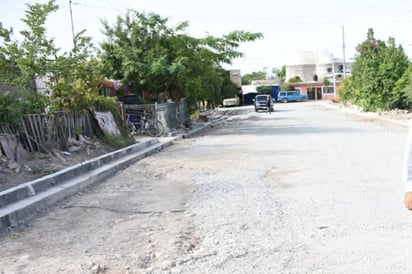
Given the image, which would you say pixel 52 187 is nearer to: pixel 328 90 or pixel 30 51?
pixel 30 51

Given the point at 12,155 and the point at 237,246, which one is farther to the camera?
the point at 12,155

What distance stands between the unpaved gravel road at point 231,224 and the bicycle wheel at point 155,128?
11.6 m

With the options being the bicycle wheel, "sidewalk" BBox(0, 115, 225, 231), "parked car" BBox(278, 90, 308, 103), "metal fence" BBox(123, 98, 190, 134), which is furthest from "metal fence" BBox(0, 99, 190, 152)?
"parked car" BBox(278, 90, 308, 103)

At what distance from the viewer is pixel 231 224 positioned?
21.0 ft

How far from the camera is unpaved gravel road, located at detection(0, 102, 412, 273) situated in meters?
4.98

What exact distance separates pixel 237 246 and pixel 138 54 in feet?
67.8

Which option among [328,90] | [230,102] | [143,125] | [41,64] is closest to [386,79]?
[143,125]

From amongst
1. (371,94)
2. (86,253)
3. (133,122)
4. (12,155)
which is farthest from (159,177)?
(371,94)

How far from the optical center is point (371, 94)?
33844 mm

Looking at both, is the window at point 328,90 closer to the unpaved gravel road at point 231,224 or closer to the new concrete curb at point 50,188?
the new concrete curb at point 50,188

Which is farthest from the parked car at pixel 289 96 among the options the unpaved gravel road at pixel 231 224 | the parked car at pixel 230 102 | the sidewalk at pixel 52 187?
the unpaved gravel road at pixel 231 224

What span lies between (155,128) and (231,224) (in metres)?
17.3

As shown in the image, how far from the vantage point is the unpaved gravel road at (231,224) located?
196 inches

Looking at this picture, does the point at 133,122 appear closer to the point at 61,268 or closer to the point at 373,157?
the point at 373,157
